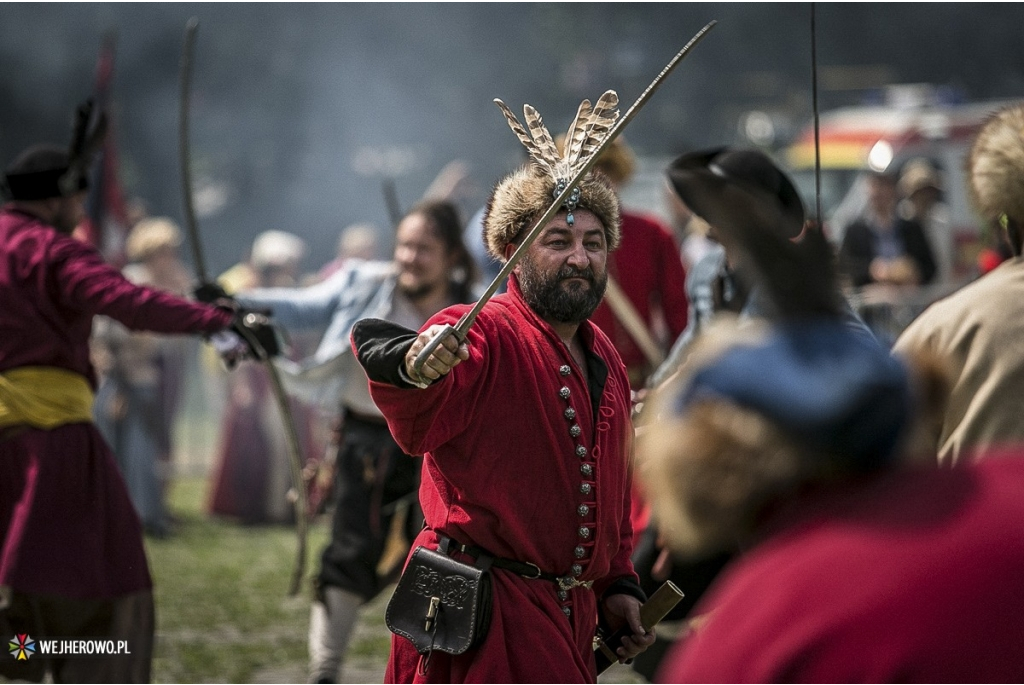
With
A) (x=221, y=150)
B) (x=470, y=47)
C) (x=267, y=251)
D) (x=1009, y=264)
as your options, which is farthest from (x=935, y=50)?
(x=1009, y=264)

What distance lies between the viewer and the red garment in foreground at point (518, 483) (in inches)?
131

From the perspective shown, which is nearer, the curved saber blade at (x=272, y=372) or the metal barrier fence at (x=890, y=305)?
the curved saber blade at (x=272, y=372)

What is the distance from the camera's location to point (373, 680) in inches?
235

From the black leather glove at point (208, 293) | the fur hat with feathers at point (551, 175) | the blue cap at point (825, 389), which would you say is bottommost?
the black leather glove at point (208, 293)

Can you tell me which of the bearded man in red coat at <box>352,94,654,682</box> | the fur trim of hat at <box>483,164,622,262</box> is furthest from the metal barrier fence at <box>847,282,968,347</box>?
the bearded man in red coat at <box>352,94,654,682</box>

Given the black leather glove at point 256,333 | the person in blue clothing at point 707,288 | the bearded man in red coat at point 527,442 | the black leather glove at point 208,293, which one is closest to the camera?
the bearded man in red coat at point 527,442

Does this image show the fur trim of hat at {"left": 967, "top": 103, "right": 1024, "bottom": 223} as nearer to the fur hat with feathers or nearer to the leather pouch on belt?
the fur hat with feathers

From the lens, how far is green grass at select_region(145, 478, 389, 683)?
6.20 m

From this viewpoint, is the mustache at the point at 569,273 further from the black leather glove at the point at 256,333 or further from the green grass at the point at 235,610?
the green grass at the point at 235,610

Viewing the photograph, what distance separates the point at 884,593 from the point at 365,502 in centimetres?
435

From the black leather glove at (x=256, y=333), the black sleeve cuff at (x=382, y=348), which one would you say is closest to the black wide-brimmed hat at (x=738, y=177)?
the black sleeve cuff at (x=382, y=348)

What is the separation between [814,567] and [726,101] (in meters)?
20.6

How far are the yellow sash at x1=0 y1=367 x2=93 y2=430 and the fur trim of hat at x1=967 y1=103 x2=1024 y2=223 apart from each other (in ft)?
10.2

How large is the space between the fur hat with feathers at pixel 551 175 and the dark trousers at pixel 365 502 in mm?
2220
